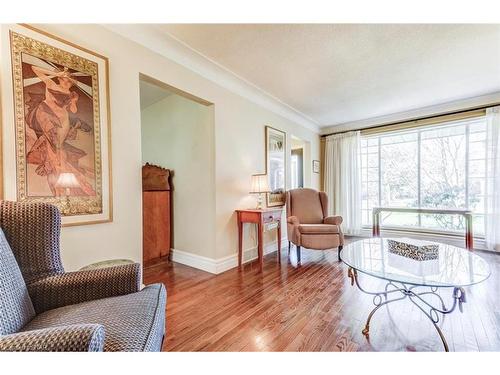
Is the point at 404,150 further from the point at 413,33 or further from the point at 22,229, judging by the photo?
the point at 22,229

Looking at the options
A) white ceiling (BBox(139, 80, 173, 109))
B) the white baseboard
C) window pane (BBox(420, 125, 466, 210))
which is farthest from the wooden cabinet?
window pane (BBox(420, 125, 466, 210))

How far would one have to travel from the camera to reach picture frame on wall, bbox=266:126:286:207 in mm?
3377

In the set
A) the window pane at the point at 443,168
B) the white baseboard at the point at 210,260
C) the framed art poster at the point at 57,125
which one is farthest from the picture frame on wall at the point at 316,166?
the framed art poster at the point at 57,125

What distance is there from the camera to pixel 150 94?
301 centimetres

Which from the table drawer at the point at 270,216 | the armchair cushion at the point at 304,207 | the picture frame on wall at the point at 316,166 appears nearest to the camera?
the table drawer at the point at 270,216

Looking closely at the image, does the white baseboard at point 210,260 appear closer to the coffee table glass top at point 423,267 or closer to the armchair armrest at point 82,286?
the coffee table glass top at point 423,267

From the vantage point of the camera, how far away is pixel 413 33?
1.86 metres

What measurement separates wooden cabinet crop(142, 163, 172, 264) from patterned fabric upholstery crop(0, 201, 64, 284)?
5.69ft

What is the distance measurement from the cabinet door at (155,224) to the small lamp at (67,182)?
136 cm

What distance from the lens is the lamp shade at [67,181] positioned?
1393 millimetres

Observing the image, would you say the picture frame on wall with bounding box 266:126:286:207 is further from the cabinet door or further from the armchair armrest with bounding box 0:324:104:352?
the armchair armrest with bounding box 0:324:104:352

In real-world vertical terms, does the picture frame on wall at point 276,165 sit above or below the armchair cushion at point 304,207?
above

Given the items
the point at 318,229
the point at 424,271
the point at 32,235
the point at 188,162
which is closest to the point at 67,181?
the point at 32,235
